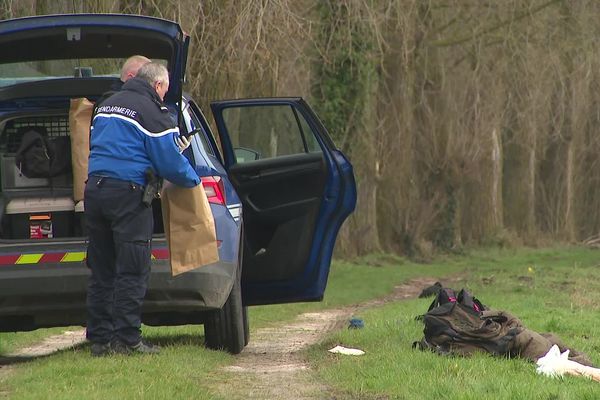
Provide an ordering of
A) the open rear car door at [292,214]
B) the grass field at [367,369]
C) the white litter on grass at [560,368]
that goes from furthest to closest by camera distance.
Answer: the open rear car door at [292,214] → the white litter on grass at [560,368] → the grass field at [367,369]

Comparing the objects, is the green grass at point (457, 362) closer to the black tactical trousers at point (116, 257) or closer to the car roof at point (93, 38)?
the black tactical trousers at point (116, 257)

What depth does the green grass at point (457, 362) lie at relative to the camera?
290 inches

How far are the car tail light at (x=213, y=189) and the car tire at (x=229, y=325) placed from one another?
82 centimetres

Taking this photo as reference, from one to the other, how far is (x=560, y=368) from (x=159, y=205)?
306 centimetres

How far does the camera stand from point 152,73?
28.3 feet

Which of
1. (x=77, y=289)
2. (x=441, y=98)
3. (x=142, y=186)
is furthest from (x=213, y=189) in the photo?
(x=441, y=98)

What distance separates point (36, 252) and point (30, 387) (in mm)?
1483

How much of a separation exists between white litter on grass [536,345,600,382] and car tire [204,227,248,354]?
8.23ft

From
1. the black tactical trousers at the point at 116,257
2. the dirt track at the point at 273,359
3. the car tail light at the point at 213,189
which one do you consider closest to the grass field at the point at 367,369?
the dirt track at the point at 273,359

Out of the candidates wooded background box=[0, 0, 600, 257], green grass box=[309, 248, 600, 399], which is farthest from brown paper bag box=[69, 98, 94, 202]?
wooded background box=[0, 0, 600, 257]

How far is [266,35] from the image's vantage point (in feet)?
53.4

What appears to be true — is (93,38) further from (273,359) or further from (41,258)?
(273,359)

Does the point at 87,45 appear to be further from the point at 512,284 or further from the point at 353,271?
the point at 353,271

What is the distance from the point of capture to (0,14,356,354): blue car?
8.87 metres
